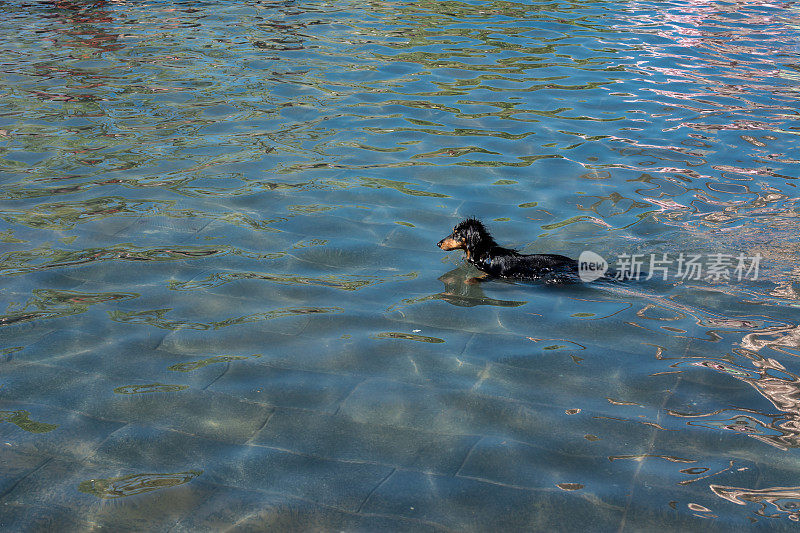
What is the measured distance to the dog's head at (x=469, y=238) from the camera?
6543 mm

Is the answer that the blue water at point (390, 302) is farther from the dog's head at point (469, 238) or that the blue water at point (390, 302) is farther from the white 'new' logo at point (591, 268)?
the dog's head at point (469, 238)

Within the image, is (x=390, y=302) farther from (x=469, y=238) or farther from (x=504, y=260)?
(x=504, y=260)

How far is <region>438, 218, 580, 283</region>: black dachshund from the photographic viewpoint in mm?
6320

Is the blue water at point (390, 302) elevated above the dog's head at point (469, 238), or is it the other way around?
the dog's head at point (469, 238)

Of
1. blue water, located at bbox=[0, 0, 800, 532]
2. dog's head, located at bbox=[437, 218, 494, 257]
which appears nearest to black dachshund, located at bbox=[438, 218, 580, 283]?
dog's head, located at bbox=[437, 218, 494, 257]

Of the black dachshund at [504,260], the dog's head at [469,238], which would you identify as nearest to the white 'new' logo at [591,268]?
the black dachshund at [504,260]

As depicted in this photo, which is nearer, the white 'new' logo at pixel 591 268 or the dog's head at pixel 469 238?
the white 'new' logo at pixel 591 268

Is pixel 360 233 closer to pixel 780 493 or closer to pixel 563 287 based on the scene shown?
pixel 563 287

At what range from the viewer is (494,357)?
17.5ft

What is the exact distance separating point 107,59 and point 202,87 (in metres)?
2.85

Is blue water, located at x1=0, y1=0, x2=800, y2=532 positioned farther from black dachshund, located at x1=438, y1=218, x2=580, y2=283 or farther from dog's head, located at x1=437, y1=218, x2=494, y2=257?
dog's head, located at x1=437, y1=218, x2=494, y2=257

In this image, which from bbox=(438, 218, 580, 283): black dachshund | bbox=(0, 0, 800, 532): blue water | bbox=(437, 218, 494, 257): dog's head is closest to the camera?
bbox=(0, 0, 800, 532): blue water

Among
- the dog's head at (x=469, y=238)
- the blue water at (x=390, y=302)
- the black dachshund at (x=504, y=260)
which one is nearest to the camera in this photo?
the blue water at (x=390, y=302)

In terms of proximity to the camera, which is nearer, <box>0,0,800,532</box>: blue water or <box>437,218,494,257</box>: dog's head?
<box>0,0,800,532</box>: blue water
